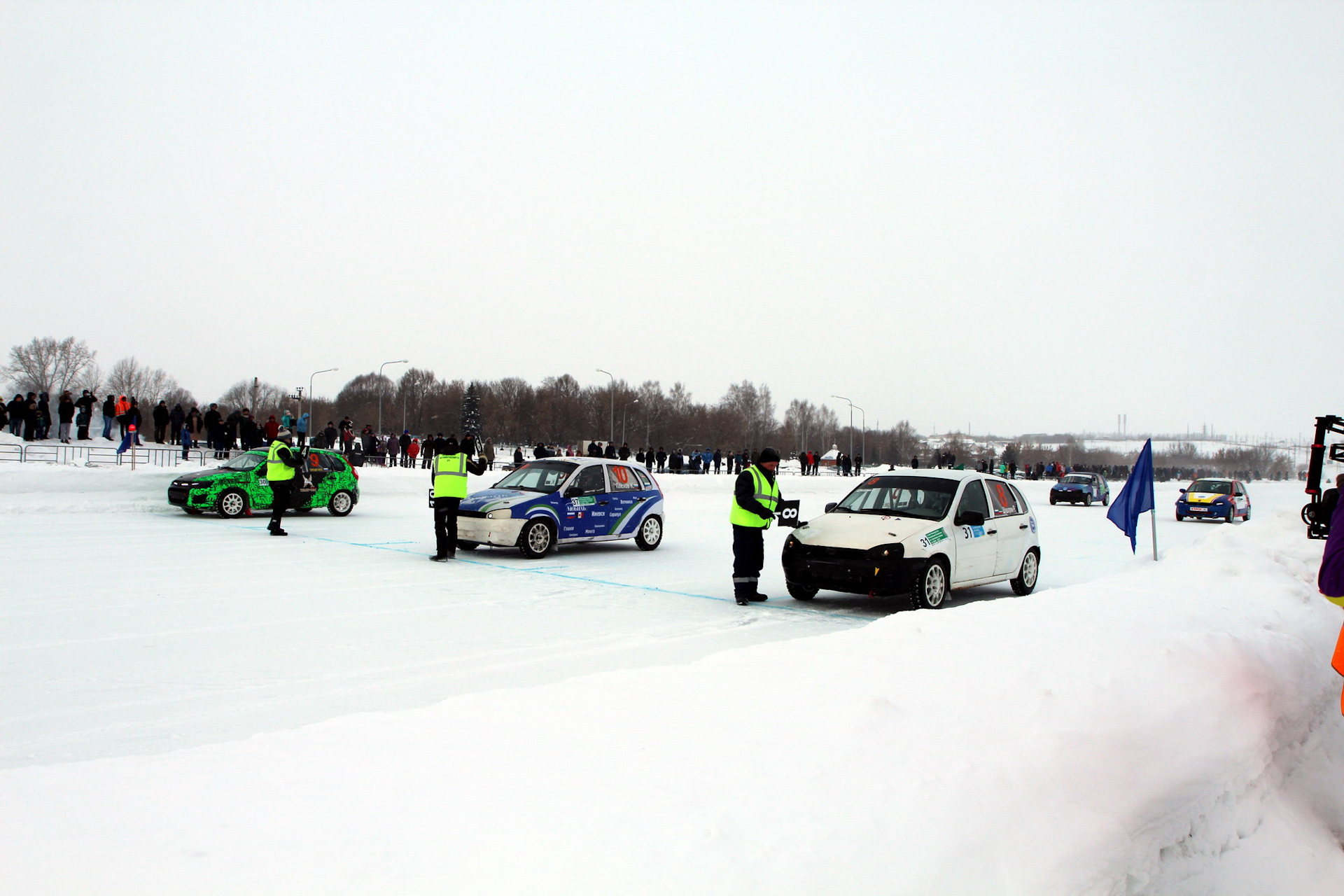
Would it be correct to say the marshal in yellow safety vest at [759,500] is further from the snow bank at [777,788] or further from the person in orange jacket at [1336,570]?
the person in orange jacket at [1336,570]

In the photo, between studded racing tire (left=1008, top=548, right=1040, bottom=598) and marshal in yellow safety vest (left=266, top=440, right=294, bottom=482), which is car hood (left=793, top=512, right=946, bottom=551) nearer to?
studded racing tire (left=1008, top=548, right=1040, bottom=598)

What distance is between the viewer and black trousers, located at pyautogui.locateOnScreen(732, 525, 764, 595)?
11.0 metres

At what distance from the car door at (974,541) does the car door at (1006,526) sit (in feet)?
0.33

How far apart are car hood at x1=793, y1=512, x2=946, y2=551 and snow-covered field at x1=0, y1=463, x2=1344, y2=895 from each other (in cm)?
142

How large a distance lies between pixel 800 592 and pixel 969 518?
222cm

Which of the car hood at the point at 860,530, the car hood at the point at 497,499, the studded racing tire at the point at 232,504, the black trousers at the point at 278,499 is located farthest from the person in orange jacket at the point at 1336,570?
the studded racing tire at the point at 232,504

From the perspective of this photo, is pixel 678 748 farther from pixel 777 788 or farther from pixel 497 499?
pixel 497 499

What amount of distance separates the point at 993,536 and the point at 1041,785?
8.22 m

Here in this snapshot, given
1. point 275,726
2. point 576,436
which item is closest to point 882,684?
point 275,726

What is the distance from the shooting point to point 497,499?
14852mm

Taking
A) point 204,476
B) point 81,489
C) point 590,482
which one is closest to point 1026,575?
point 590,482

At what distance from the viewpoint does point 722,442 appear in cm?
13400

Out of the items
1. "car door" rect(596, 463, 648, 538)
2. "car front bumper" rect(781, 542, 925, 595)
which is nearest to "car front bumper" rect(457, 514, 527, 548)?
"car door" rect(596, 463, 648, 538)

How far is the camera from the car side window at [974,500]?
37.2 ft
